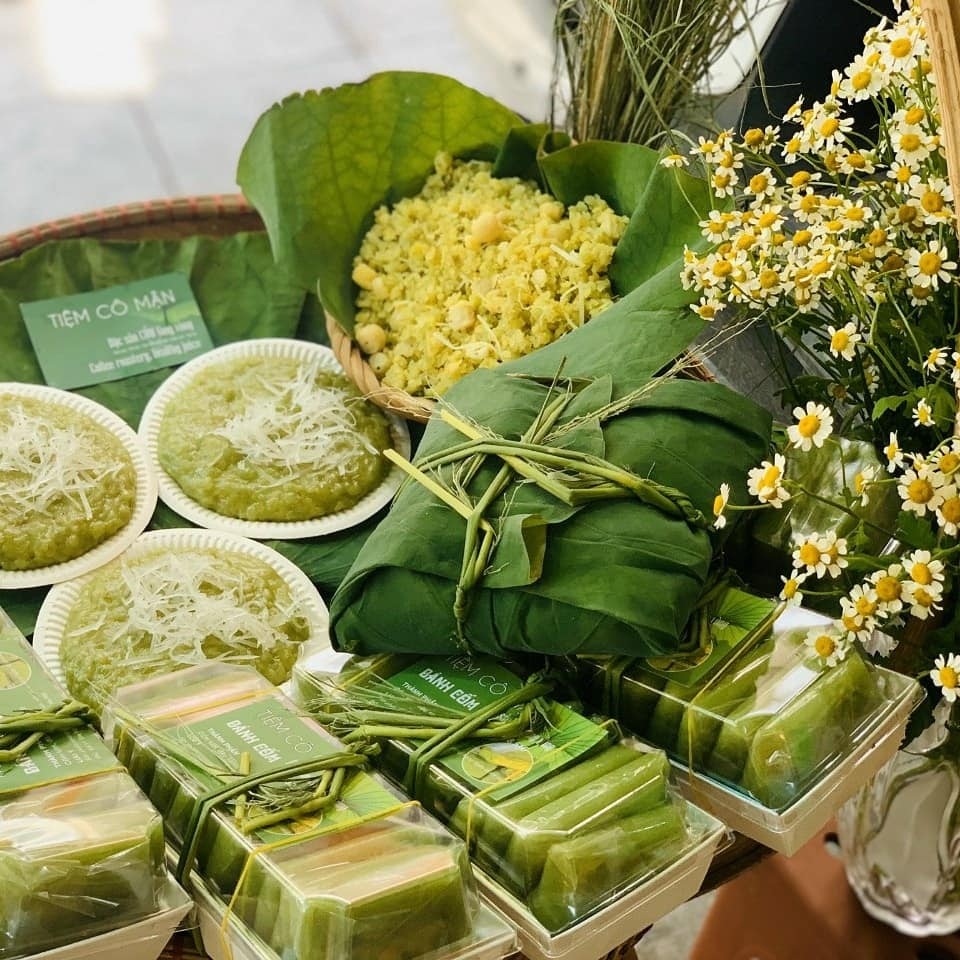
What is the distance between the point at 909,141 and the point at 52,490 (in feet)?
3.78

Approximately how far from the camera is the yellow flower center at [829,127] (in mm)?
1165

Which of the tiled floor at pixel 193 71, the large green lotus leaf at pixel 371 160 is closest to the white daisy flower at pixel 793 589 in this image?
the large green lotus leaf at pixel 371 160

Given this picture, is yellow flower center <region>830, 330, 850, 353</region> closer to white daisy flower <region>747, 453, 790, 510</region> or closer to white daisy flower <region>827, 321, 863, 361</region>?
white daisy flower <region>827, 321, 863, 361</region>

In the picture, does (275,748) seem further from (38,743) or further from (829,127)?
(829,127)

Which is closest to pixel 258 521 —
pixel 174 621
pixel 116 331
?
pixel 174 621

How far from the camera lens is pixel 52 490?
5.14 feet

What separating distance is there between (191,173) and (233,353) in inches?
80.5

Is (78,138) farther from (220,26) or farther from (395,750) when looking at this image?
(395,750)

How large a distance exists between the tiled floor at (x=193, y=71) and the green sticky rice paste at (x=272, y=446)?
2.02 metres

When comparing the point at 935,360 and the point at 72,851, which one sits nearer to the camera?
the point at 72,851

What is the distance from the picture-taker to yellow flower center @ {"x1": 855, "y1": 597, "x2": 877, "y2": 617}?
104 cm

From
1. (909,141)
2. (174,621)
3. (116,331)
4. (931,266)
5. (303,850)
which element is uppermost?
(909,141)

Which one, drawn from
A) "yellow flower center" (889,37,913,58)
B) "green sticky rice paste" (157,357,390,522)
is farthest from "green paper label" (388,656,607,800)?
"yellow flower center" (889,37,913,58)

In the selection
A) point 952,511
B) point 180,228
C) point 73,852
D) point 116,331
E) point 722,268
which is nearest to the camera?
point 73,852
